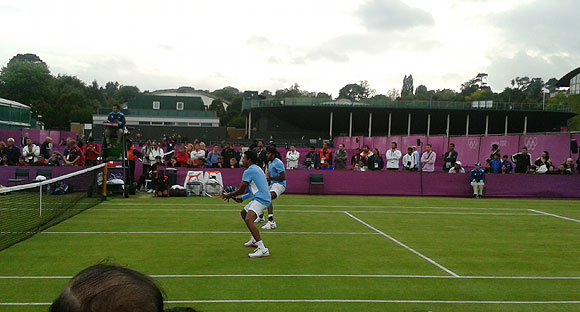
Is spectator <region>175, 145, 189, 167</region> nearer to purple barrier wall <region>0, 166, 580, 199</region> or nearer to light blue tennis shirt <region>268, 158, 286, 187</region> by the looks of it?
purple barrier wall <region>0, 166, 580, 199</region>

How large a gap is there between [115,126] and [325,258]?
1223 centimetres

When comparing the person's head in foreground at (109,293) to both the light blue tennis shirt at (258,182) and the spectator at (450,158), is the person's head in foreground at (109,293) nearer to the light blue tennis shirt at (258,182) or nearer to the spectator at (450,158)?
the light blue tennis shirt at (258,182)

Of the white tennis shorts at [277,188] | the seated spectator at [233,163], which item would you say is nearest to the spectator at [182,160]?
the seated spectator at [233,163]

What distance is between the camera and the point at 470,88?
7146 inches

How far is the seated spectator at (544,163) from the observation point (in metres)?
23.5

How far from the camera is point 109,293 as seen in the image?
41.3 inches

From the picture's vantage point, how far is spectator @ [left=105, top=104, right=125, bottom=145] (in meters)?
19.9

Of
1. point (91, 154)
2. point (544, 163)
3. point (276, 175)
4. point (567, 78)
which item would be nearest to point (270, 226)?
point (276, 175)

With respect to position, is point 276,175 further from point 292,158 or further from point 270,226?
point 292,158

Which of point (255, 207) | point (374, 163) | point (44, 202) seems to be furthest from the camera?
point (374, 163)

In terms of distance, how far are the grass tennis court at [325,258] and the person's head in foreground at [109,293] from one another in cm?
639

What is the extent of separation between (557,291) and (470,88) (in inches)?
7218

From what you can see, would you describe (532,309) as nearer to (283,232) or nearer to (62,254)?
(283,232)

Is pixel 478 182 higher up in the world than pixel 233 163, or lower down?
lower down
